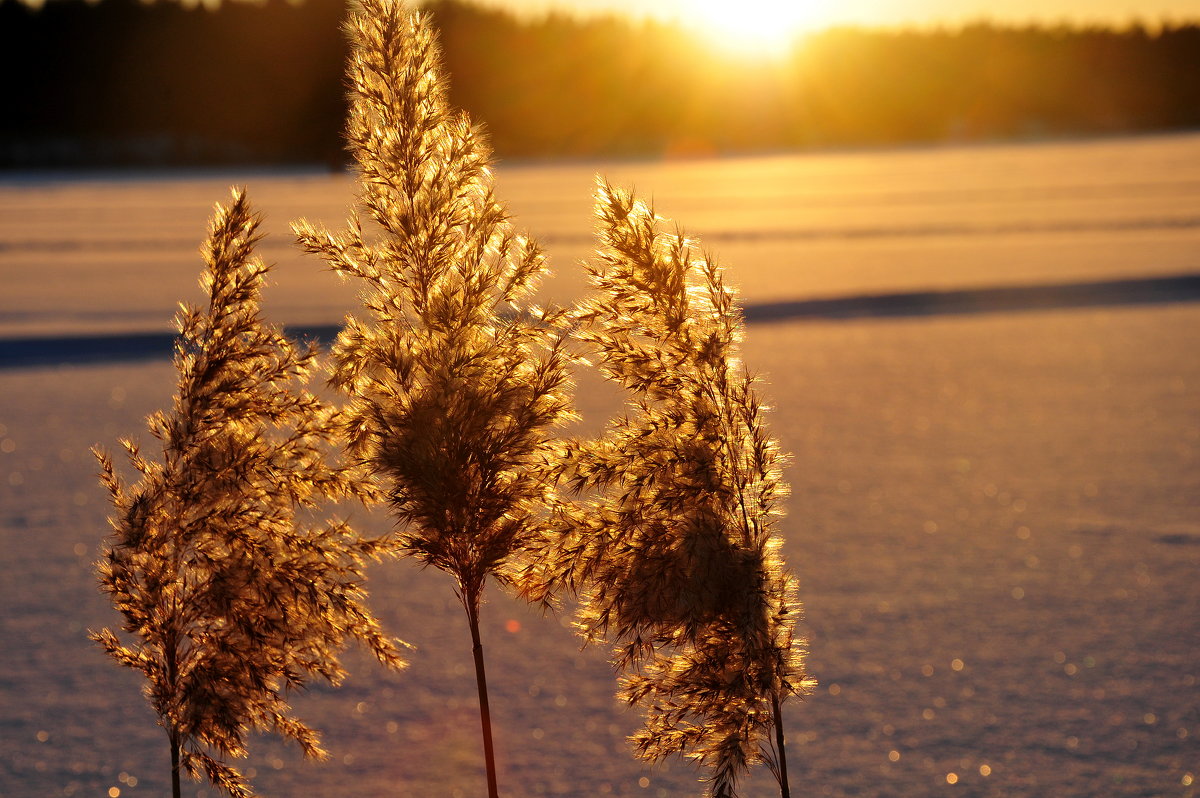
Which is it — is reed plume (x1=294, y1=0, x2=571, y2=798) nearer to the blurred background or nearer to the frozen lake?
the blurred background

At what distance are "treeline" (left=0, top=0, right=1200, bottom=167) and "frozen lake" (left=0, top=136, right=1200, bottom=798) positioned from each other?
62.0 metres

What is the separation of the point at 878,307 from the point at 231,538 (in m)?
13.9

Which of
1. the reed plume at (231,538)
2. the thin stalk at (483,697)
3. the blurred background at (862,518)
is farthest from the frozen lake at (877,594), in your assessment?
the thin stalk at (483,697)

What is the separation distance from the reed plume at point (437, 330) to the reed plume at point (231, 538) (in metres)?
0.12

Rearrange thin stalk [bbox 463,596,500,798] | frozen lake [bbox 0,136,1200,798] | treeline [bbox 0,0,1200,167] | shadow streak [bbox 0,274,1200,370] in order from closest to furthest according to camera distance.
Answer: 1. thin stalk [bbox 463,596,500,798]
2. frozen lake [bbox 0,136,1200,798]
3. shadow streak [bbox 0,274,1200,370]
4. treeline [bbox 0,0,1200,167]

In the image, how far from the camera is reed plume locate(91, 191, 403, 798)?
5.50ft

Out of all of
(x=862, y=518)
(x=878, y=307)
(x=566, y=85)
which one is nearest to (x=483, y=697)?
(x=862, y=518)

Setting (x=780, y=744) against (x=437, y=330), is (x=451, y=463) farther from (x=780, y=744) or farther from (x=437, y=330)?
(x=780, y=744)

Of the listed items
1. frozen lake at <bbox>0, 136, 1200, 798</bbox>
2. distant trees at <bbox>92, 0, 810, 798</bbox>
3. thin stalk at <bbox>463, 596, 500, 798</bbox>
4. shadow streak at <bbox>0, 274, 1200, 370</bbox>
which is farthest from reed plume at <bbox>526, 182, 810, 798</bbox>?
shadow streak at <bbox>0, 274, 1200, 370</bbox>

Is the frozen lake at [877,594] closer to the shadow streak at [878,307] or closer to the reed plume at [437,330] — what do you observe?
the shadow streak at [878,307]

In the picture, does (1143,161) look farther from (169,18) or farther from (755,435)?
(169,18)

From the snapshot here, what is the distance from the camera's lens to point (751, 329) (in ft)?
44.8

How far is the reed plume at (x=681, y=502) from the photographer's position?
1.63 meters

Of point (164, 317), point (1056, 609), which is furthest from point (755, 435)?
point (164, 317)
